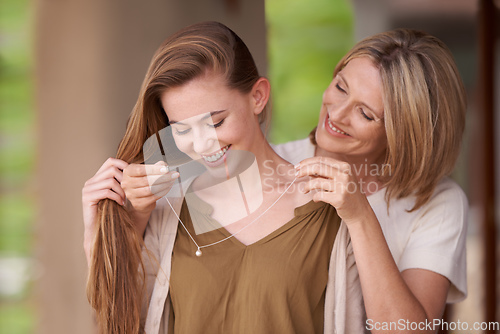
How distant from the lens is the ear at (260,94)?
2.84ft

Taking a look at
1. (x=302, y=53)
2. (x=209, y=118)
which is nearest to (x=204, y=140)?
(x=209, y=118)

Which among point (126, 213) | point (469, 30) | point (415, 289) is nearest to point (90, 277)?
point (126, 213)

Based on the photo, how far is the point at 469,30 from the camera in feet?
3.16

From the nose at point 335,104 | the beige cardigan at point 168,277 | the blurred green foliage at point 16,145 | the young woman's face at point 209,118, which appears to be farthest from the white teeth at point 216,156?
the blurred green foliage at point 16,145

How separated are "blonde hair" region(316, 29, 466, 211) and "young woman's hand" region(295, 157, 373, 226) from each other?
0.35 feet

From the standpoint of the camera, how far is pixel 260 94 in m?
0.87

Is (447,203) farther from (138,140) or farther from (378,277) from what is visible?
(138,140)

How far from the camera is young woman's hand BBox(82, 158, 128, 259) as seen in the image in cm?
86

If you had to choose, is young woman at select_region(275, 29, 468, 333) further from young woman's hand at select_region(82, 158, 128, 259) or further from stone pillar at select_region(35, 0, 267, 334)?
young woman's hand at select_region(82, 158, 128, 259)

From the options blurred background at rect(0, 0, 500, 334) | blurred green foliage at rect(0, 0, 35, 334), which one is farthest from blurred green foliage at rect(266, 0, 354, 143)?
blurred green foliage at rect(0, 0, 35, 334)

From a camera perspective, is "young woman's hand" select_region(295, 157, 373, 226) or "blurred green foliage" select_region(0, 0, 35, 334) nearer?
"young woman's hand" select_region(295, 157, 373, 226)

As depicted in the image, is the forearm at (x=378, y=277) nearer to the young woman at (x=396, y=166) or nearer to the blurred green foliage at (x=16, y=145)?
the young woman at (x=396, y=166)

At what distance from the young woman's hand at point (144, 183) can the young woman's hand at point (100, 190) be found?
0.01m

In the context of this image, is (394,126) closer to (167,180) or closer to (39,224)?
(167,180)
